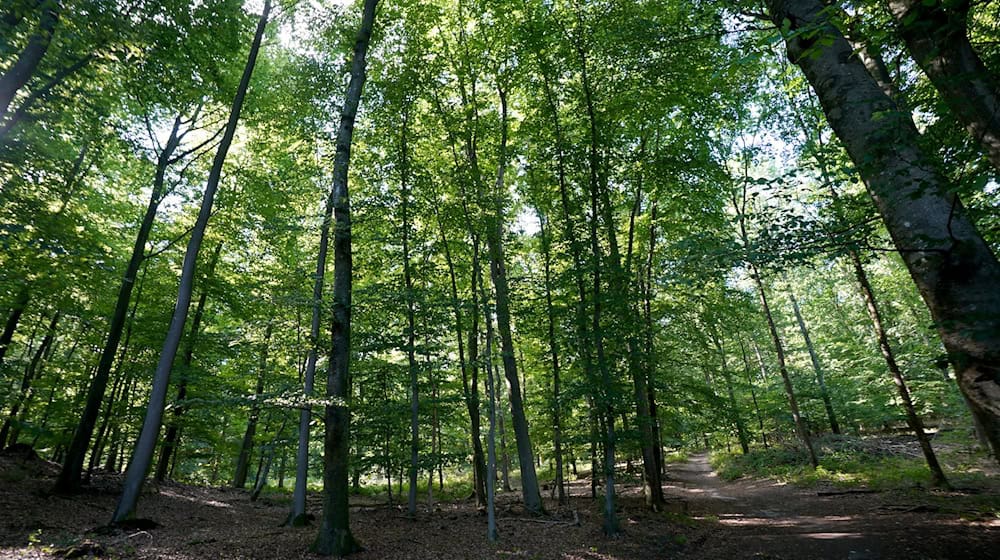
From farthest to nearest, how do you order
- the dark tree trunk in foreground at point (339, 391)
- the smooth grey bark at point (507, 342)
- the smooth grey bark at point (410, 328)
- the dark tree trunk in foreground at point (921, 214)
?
the smooth grey bark at point (507, 342), the smooth grey bark at point (410, 328), the dark tree trunk in foreground at point (339, 391), the dark tree trunk in foreground at point (921, 214)

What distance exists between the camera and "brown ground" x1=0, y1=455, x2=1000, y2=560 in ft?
22.1

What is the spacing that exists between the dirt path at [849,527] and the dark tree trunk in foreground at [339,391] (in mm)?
6472

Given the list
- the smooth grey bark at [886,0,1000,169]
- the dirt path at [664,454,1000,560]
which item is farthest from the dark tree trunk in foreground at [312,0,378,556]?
the smooth grey bark at [886,0,1000,169]

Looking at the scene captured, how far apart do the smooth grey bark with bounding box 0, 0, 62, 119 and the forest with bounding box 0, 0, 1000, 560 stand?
47 millimetres

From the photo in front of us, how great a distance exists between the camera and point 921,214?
2.45 meters

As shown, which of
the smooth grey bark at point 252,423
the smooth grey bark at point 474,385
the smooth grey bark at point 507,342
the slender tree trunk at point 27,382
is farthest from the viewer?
the smooth grey bark at point 474,385

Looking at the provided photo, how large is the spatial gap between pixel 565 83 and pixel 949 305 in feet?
36.1

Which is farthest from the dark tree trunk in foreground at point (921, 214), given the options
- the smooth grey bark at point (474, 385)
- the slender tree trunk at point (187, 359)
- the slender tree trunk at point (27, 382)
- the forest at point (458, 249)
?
the slender tree trunk at point (27, 382)

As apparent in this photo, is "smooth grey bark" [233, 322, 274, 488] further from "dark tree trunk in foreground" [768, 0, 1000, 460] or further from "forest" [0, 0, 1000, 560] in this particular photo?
"dark tree trunk in foreground" [768, 0, 1000, 460]

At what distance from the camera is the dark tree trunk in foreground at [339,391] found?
23.0 feet

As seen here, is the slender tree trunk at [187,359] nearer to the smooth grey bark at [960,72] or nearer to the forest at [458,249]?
the forest at [458,249]

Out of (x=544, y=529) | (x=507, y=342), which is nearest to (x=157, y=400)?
(x=507, y=342)

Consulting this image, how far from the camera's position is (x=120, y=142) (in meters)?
10.7

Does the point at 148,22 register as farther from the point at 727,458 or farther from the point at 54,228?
the point at 727,458
